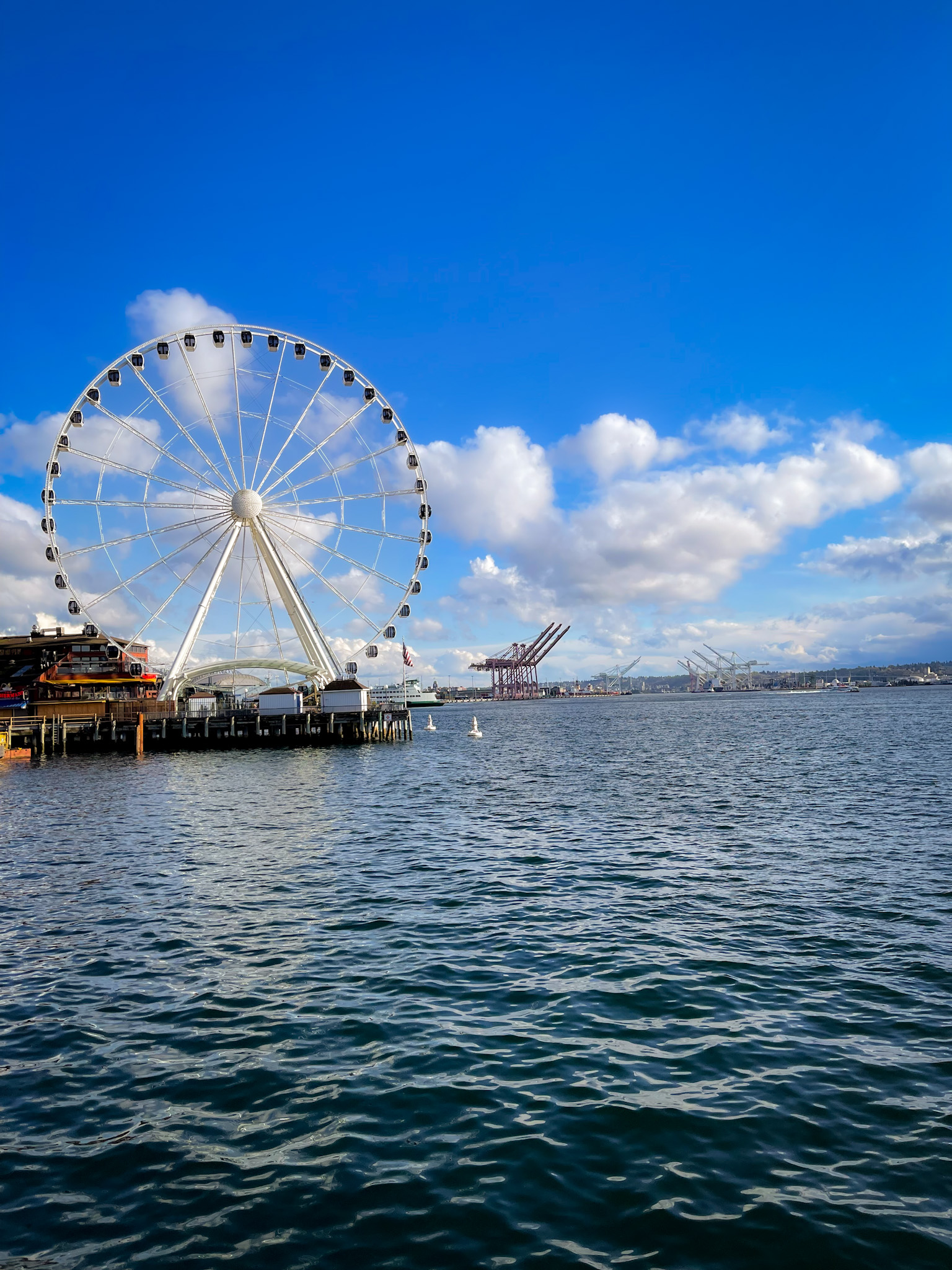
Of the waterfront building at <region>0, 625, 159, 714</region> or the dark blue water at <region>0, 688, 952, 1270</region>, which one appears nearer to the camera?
the dark blue water at <region>0, 688, 952, 1270</region>

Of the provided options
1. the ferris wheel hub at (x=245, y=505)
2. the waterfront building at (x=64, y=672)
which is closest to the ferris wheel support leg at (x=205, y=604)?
the ferris wheel hub at (x=245, y=505)

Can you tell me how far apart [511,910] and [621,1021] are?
5.27m

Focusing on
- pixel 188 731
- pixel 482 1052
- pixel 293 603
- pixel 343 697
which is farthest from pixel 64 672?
pixel 482 1052

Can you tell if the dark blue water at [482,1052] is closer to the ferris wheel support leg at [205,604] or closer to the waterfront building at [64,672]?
the ferris wheel support leg at [205,604]

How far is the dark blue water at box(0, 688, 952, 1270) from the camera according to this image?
6109 mm

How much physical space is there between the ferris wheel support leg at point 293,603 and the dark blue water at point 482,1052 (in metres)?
37.3

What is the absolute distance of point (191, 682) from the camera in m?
95.5

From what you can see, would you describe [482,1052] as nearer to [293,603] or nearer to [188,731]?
[293,603]

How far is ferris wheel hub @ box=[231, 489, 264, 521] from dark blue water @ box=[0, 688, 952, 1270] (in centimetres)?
3794

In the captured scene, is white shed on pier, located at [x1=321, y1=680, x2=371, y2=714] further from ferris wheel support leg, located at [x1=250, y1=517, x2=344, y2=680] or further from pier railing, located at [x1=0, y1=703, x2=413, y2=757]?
ferris wheel support leg, located at [x1=250, y1=517, x2=344, y2=680]

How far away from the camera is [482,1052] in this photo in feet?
29.9

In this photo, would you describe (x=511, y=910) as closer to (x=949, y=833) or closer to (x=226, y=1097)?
(x=226, y=1097)

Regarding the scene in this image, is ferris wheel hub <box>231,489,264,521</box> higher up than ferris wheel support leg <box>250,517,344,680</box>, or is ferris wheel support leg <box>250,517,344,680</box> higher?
ferris wheel hub <box>231,489,264,521</box>

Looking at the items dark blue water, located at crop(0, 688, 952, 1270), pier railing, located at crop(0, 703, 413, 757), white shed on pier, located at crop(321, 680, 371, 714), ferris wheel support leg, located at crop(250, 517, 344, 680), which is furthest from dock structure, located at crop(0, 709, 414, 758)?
dark blue water, located at crop(0, 688, 952, 1270)
